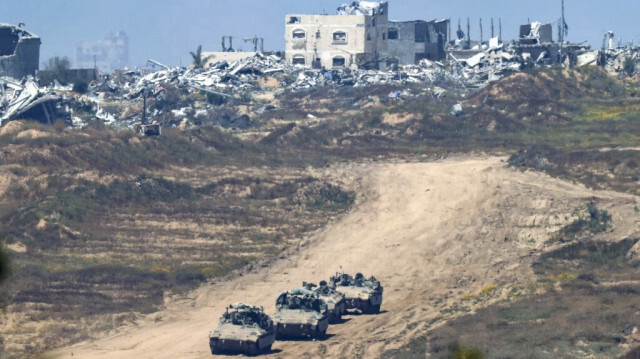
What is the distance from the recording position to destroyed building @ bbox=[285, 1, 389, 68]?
10662cm

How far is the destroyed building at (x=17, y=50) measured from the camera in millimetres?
86562

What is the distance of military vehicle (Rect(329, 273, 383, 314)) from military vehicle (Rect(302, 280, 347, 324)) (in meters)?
0.43

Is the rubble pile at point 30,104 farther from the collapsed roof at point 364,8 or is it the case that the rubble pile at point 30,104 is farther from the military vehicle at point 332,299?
the collapsed roof at point 364,8

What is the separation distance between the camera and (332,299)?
29000 millimetres

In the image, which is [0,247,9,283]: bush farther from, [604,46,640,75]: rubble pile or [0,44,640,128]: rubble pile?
[604,46,640,75]: rubble pile

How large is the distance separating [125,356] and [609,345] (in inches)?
456

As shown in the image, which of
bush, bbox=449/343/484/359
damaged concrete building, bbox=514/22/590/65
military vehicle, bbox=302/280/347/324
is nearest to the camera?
bush, bbox=449/343/484/359

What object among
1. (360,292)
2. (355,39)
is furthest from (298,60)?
(360,292)

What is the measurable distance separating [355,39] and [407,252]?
70256mm

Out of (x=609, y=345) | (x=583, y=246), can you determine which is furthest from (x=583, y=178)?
(x=609, y=345)

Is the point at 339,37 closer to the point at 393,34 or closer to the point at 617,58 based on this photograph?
the point at 393,34

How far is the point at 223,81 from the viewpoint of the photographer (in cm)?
9144

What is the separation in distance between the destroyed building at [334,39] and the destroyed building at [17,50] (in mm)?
28377

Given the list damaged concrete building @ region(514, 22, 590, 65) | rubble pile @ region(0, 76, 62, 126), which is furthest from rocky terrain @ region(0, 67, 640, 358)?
damaged concrete building @ region(514, 22, 590, 65)
